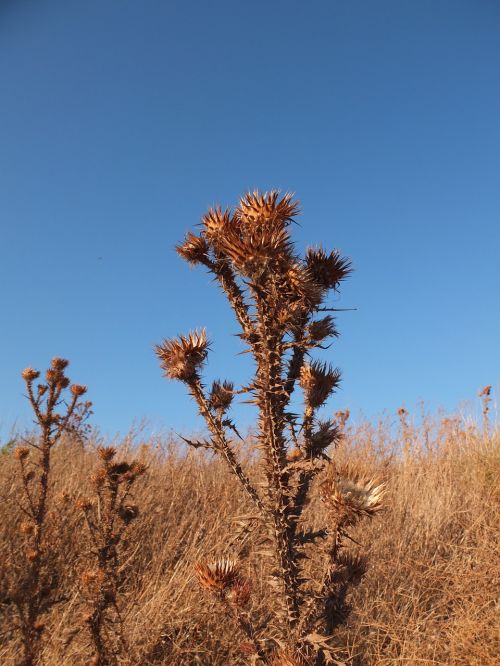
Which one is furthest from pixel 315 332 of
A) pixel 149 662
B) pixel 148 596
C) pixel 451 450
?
pixel 451 450

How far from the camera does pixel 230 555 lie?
4879 millimetres

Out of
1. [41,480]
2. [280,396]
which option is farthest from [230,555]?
[280,396]

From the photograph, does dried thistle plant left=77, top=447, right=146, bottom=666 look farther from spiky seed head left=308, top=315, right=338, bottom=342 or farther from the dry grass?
spiky seed head left=308, top=315, right=338, bottom=342

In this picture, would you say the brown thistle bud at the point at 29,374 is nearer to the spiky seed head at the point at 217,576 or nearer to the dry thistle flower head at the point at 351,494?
the spiky seed head at the point at 217,576

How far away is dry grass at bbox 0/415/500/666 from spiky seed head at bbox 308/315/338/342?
2.32ft

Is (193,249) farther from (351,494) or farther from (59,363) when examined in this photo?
(59,363)

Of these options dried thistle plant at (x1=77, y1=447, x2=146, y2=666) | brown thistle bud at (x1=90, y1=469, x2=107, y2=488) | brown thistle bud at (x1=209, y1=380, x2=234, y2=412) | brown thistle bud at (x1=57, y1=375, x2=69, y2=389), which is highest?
brown thistle bud at (x1=57, y1=375, x2=69, y2=389)

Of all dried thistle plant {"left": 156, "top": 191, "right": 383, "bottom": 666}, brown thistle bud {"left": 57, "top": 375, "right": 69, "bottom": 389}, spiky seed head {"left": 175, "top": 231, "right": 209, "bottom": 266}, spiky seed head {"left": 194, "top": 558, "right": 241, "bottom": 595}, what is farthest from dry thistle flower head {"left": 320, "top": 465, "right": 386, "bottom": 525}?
brown thistle bud {"left": 57, "top": 375, "right": 69, "bottom": 389}

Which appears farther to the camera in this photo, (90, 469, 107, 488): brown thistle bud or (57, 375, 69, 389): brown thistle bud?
(57, 375, 69, 389): brown thistle bud

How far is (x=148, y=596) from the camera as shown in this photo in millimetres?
4301

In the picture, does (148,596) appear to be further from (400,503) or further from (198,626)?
(400,503)

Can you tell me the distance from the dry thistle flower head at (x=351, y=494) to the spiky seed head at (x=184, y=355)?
79cm

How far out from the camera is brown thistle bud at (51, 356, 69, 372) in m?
3.75

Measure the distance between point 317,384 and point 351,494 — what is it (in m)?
0.53
